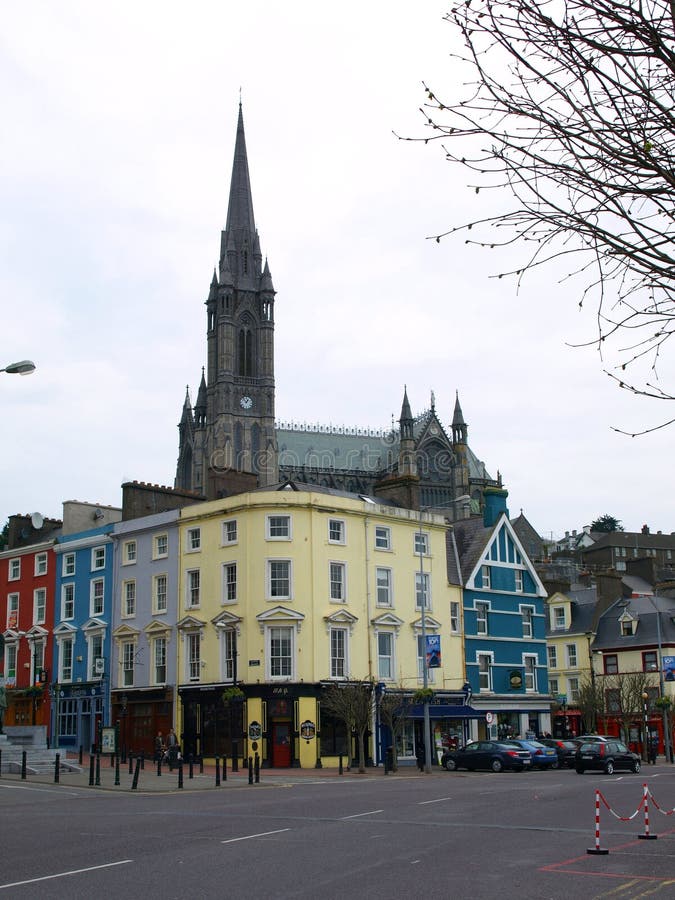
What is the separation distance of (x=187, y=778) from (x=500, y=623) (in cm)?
2512

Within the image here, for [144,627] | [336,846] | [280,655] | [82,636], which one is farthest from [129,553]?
[336,846]

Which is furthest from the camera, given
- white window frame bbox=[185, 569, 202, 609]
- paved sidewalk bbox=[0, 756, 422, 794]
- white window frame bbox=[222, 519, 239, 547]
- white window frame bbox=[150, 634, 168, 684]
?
white window frame bbox=[150, 634, 168, 684]

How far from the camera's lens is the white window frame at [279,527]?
158 ft

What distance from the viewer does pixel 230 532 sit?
49156mm

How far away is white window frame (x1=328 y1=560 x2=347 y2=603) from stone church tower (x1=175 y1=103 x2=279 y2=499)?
79139mm

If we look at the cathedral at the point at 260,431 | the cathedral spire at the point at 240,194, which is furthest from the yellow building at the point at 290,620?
the cathedral spire at the point at 240,194

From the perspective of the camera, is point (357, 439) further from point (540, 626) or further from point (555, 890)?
point (555, 890)

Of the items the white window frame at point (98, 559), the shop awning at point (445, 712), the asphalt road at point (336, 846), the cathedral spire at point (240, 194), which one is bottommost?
the asphalt road at point (336, 846)

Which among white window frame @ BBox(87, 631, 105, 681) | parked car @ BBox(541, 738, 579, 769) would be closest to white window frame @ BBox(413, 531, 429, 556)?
parked car @ BBox(541, 738, 579, 769)

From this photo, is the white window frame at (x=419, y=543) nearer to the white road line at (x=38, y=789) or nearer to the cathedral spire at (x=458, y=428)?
the white road line at (x=38, y=789)

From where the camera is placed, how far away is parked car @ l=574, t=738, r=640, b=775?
39625 mm

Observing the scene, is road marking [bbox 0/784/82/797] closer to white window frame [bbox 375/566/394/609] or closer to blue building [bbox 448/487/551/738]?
white window frame [bbox 375/566/394/609]

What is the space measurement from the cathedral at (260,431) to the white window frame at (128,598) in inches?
2937

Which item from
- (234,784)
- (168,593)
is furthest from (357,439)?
(234,784)
